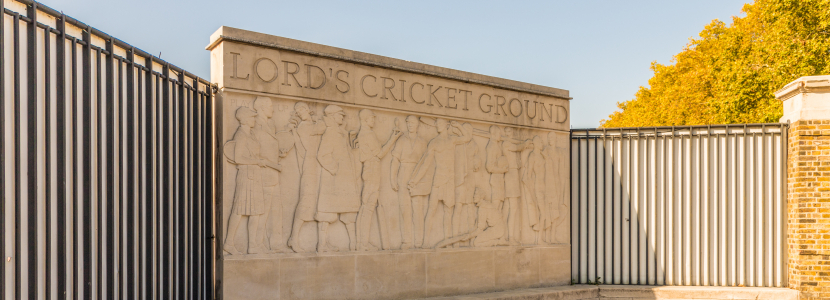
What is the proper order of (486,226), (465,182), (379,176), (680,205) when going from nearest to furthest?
(379,176) < (465,182) < (486,226) < (680,205)

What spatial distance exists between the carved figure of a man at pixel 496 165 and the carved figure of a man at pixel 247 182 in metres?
3.73

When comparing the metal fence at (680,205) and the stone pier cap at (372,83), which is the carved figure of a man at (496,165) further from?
the metal fence at (680,205)

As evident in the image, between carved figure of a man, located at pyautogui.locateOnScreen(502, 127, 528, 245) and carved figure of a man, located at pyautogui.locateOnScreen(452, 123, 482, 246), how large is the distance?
62 centimetres

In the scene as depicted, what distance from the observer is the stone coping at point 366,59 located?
7.03 meters

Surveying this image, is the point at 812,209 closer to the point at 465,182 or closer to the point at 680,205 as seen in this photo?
the point at 680,205

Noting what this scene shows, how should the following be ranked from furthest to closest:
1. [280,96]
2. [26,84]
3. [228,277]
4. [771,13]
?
1. [771,13]
2. [280,96]
3. [228,277]
4. [26,84]

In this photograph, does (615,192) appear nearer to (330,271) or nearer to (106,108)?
(330,271)

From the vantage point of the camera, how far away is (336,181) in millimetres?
7645

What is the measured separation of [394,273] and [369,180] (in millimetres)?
1366

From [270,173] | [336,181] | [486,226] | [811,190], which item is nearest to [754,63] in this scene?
[811,190]

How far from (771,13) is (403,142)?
12.2 metres

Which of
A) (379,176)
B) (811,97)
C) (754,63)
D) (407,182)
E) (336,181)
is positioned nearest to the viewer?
(336,181)

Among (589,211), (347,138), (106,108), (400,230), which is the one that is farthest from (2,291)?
(589,211)

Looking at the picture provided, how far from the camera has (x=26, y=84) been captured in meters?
4.17
